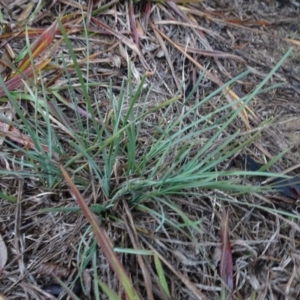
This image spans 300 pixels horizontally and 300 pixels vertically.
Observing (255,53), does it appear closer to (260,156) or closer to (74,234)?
(260,156)

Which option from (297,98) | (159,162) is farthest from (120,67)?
(297,98)

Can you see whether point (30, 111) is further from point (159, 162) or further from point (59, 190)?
point (159, 162)

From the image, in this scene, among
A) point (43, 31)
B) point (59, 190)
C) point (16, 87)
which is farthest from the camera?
point (43, 31)

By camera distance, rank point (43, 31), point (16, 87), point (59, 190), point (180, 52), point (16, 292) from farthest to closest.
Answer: point (180, 52)
point (43, 31)
point (16, 87)
point (59, 190)
point (16, 292)

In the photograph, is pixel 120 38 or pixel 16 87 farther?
pixel 120 38

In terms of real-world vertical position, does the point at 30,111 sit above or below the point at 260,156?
above

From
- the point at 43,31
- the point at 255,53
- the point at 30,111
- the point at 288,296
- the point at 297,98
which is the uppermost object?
the point at 43,31
